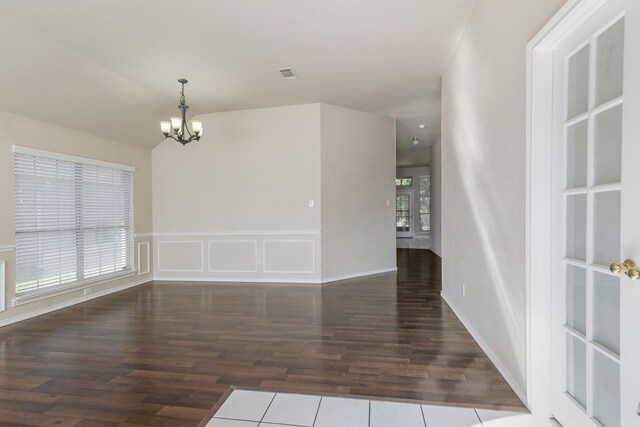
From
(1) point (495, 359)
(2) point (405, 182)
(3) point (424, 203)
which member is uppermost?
(2) point (405, 182)

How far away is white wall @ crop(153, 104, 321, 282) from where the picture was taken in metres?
5.41

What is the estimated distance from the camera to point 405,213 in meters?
12.4

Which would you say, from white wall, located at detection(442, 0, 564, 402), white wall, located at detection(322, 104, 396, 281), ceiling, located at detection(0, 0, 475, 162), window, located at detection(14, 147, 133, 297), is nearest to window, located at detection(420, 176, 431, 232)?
white wall, located at detection(322, 104, 396, 281)

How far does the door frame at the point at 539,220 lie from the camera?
70.3 inches

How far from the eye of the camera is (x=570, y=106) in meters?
1.66

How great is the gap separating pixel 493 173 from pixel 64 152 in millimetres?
5026

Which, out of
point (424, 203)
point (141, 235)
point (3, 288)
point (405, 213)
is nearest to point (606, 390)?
point (3, 288)

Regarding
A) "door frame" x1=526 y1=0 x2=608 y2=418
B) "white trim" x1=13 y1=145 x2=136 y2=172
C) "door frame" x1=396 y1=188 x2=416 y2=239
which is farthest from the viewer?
"door frame" x1=396 y1=188 x2=416 y2=239

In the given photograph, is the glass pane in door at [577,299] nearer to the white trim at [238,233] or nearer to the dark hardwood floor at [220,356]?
the dark hardwood floor at [220,356]

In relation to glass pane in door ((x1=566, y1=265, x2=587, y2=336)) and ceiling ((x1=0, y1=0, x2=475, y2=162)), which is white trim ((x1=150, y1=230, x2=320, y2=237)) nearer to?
ceiling ((x1=0, y1=0, x2=475, y2=162))

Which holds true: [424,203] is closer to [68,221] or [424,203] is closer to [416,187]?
[416,187]

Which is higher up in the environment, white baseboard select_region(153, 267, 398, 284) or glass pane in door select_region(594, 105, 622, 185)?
glass pane in door select_region(594, 105, 622, 185)

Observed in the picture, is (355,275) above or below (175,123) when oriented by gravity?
below

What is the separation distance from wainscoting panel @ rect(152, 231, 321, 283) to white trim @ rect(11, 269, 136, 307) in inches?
28.0
